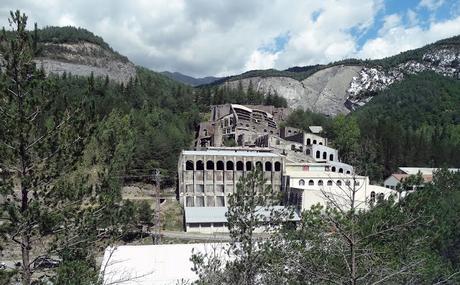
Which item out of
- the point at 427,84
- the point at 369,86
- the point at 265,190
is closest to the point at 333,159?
the point at 265,190

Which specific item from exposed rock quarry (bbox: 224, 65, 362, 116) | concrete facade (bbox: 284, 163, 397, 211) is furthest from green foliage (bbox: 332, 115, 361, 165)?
exposed rock quarry (bbox: 224, 65, 362, 116)

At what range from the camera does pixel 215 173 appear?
162 ft

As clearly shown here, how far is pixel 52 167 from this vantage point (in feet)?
36.7

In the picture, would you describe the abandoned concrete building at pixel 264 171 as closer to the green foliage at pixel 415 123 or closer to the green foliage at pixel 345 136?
the green foliage at pixel 345 136

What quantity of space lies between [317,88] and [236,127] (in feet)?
314

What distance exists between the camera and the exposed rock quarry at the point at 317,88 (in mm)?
148875

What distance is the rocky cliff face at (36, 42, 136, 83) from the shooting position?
5157 inches

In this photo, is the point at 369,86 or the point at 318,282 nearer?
the point at 318,282

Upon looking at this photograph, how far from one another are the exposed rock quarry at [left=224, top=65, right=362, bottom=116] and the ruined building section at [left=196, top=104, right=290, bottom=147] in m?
67.0

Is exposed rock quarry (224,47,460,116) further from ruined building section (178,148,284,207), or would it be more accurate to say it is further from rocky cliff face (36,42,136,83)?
ruined building section (178,148,284,207)

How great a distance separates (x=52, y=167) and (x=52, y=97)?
5.97 ft

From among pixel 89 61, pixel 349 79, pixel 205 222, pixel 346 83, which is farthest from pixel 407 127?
pixel 89 61

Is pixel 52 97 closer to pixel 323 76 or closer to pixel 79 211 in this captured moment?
pixel 79 211

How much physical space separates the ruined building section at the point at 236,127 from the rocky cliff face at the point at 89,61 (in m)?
61.7
